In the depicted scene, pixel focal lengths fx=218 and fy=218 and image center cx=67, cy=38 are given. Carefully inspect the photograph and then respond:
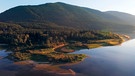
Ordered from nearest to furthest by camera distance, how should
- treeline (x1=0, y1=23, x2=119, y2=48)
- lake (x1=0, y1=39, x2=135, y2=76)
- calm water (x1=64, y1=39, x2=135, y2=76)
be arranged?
1. lake (x1=0, y1=39, x2=135, y2=76)
2. calm water (x1=64, y1=39, x2=135, y2=76)
3. treeline (x1=0, y1=23, x2=119, y2=48)

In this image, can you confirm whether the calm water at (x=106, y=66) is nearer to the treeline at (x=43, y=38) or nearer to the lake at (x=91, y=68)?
the lake at (x=91, y=68)

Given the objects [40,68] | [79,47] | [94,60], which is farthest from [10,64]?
[79,47]

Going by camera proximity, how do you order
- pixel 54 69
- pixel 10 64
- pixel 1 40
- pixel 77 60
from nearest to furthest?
pixel 54 69, pixel 10 64, pixel 77 60, pixel 1 40

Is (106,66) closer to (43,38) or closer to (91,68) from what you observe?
(91,68)

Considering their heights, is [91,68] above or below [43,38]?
below

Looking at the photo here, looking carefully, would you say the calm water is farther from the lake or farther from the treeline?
the treeline

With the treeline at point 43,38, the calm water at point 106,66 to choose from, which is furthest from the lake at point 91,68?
the treeline at point 43,38

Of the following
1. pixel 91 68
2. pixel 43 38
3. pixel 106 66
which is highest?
pixel 43 38

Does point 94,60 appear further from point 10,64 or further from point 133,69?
point 10,64

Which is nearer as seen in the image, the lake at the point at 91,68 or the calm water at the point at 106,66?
the lake at the point at 91,68

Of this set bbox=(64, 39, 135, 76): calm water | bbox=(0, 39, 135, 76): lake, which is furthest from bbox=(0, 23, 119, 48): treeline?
bbox=(64, 39, 135, 76): calm water

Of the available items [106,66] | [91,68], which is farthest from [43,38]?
[91,68]
